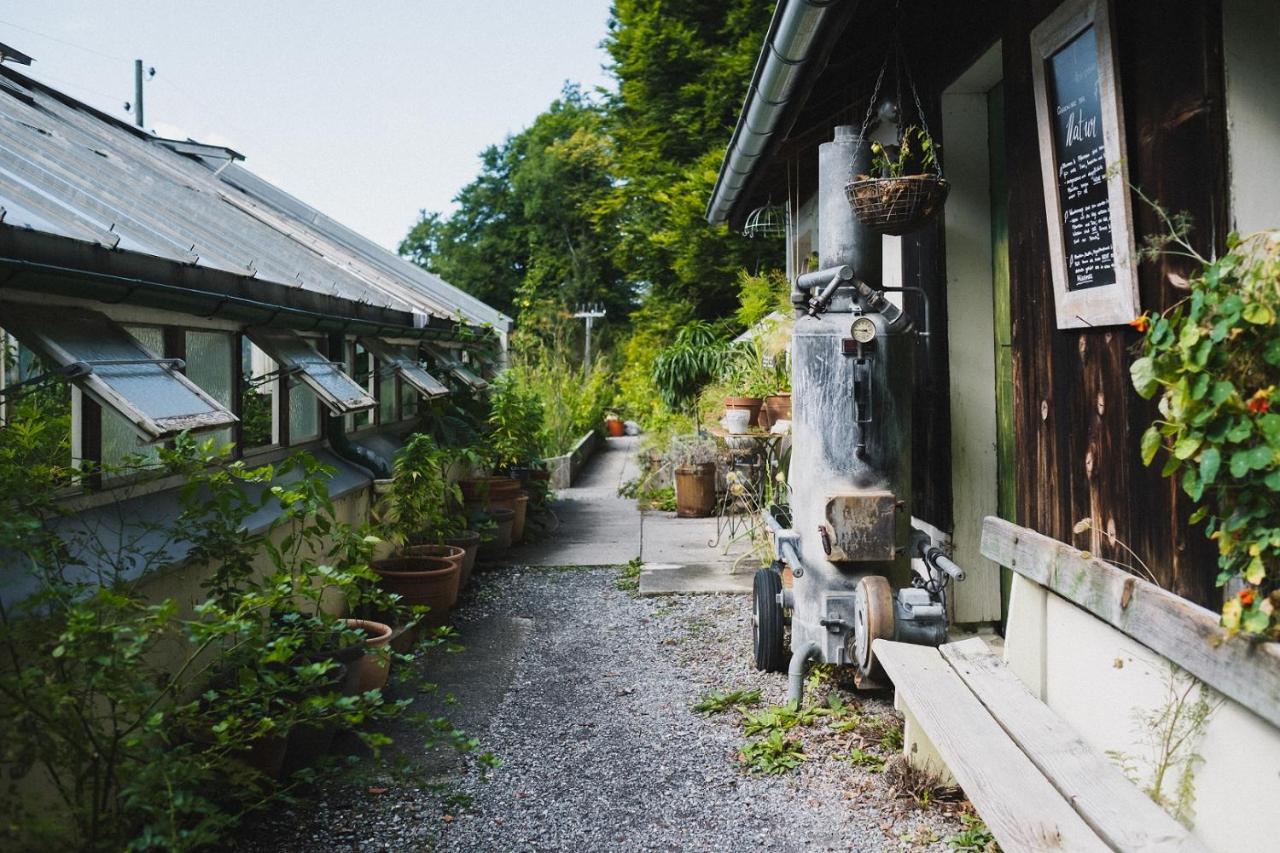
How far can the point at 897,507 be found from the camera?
14.9 feet

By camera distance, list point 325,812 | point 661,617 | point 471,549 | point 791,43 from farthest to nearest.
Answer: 1. point 471,549
2. point 661,617
3. point 791,43
4. point 325,812

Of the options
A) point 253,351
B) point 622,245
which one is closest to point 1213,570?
point 253,351

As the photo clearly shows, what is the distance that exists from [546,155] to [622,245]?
17.8 metres

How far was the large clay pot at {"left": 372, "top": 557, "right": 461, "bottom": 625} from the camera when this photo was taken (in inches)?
239

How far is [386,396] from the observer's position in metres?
8.62

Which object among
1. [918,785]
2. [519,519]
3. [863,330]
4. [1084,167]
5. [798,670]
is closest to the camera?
[1084,167]

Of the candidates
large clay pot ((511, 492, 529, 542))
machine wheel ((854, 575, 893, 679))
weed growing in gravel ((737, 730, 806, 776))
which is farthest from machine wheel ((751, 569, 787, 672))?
large clay pot ((511, 492, 529, 542))

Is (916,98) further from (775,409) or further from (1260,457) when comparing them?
(775,409)

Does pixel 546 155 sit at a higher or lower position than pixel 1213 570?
higher

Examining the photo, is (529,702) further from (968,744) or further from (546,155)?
(546,155)

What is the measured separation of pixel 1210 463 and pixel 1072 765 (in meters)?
1.18

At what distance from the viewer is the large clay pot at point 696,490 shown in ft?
35.8

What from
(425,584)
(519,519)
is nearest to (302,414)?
(425,584)

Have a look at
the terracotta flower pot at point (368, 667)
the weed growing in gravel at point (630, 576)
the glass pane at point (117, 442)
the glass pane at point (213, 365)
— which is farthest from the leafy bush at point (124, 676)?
the weed growing in gravel at point (630, 576)
